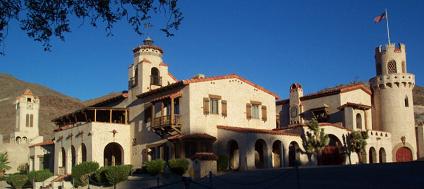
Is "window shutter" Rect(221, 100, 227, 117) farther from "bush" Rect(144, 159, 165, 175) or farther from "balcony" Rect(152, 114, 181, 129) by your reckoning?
"bush" Rect(144, 159, 165, 175)

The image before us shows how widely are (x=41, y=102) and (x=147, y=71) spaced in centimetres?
8500

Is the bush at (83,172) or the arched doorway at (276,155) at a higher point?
the arched doorway at (276,155)

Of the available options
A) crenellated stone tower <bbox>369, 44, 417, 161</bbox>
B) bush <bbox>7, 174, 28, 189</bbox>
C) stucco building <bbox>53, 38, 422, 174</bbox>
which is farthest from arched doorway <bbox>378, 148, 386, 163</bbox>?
bush <bbox>7, 174, 28, 189</bbox>

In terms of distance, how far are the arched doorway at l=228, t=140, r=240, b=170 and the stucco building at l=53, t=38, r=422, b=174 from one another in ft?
0.25

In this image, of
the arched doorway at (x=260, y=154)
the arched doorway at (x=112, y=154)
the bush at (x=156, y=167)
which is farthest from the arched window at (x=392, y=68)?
the arched doorway at (x=112, y=154)

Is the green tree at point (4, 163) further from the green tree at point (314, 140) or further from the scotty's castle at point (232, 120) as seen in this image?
the green tree at point (314, 140)

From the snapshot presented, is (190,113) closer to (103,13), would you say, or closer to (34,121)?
(103,13)

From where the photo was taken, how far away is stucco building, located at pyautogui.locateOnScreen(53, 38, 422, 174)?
3834 centimetres

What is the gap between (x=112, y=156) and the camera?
1842 inches

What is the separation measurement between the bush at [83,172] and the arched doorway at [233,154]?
968cm

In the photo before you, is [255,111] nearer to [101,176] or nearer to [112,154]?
[112,154]

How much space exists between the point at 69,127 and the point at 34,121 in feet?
63.6

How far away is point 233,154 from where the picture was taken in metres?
39.8

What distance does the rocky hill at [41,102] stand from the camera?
342 ft
